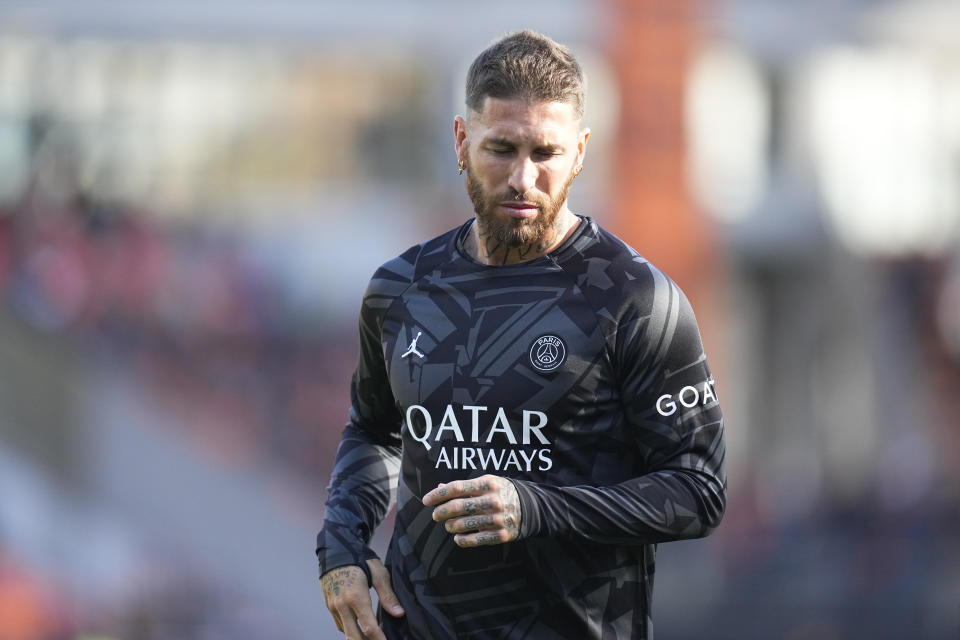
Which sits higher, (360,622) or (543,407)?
(543,407)

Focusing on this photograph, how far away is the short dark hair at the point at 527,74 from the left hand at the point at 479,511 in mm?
809

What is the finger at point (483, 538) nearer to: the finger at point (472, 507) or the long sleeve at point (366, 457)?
the finger at point (472, 507)

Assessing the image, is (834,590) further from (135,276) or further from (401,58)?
(401,58)

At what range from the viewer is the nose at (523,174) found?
2.79m

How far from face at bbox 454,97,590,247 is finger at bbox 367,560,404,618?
0.78m

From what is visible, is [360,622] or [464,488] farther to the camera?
[360,622]

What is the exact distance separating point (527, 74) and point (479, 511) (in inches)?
35.9

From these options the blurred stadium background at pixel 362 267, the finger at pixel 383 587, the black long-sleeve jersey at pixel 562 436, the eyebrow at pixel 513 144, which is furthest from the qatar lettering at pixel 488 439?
the blurred stadium background at pixel 362 267

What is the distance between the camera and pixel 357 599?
2.93 metres

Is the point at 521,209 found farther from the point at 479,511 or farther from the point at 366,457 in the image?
the point at 366,457

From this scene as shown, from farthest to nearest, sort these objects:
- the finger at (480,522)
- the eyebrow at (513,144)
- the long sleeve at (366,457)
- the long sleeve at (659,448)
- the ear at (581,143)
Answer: the long sleeve at (366,457) → the ear at (581,143) → the eyebrow at (513,144) → the long sleeve at (659,448) → the finger at (480,522)

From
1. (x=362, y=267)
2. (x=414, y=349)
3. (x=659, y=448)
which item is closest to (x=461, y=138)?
(x=414, y=349)

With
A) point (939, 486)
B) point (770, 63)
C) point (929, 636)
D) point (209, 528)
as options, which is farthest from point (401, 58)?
point (929, 636)

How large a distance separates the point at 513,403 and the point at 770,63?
64.9 feet
